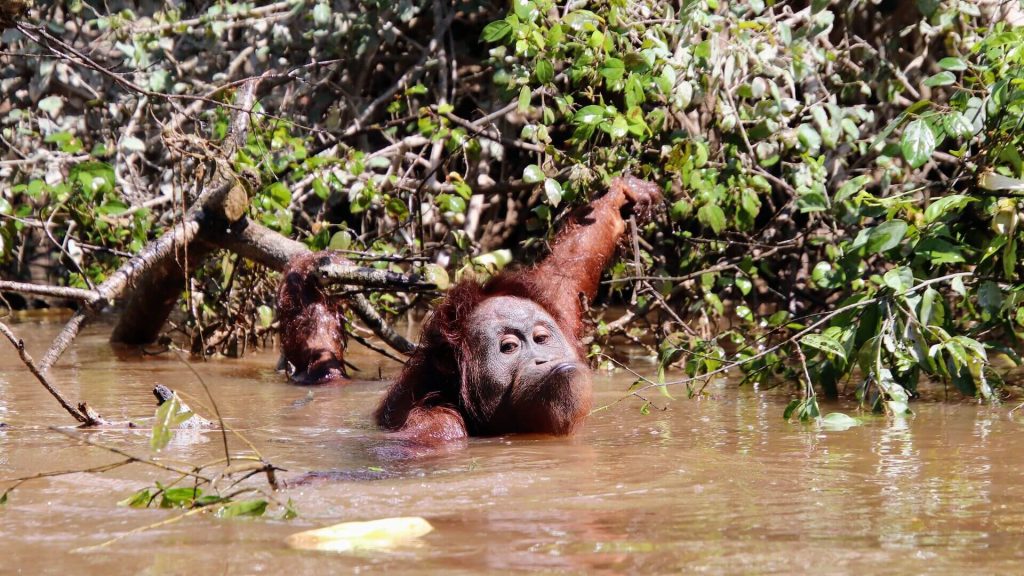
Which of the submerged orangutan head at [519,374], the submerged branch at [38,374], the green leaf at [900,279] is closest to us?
the submerged branch at [38,374]

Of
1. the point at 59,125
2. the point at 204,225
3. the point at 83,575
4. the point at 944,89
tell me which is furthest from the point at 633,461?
the point at 59,125

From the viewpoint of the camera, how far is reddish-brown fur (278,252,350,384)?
241 inches

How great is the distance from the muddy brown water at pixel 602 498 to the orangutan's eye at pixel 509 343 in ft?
1.23

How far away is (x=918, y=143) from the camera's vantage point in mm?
4500

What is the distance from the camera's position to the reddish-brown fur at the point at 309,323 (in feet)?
20.1

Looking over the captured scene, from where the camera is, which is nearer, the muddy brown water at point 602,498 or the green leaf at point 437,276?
the muddy brown water at point 602,498

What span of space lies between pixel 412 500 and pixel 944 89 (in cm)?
504

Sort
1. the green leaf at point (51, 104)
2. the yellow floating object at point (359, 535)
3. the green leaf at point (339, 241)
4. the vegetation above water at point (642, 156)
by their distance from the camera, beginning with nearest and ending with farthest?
the yellow floating object at point (359, 535), the vegetation above water at point (642, 156), the green leaf at point (339, 241), the green leaf at point (51, 104)

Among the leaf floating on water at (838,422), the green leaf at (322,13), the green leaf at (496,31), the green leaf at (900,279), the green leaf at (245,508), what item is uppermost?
the green leaf at (322,13)

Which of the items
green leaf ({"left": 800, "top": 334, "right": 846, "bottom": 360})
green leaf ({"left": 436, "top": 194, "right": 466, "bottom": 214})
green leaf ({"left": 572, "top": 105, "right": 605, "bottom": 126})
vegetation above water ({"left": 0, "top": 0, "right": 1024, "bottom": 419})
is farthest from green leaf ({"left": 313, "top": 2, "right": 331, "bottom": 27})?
green leaf ({"left": 800, "top": 334, "right": 846, "bottom": 360})

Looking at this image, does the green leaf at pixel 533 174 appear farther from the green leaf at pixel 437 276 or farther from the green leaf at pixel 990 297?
the green leaf at pixel 990 297

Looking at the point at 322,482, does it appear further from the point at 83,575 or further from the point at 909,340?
the point at 909,340

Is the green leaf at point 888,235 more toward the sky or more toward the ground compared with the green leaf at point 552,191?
more toward the ground

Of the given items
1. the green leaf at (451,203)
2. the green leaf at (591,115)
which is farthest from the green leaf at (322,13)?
the green leaf at (591,115)
